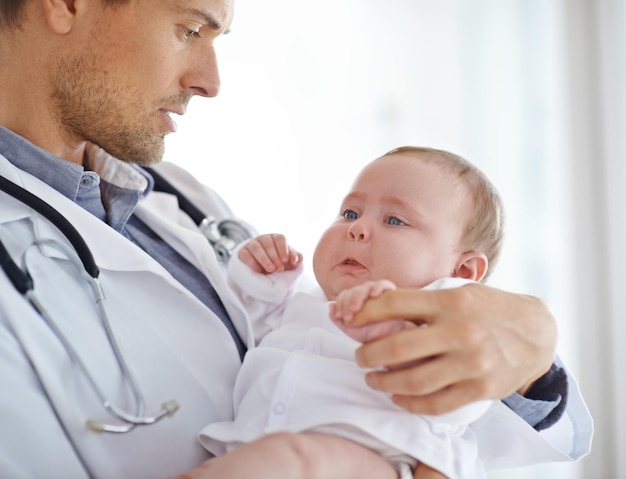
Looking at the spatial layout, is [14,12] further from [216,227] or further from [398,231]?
[398,231]

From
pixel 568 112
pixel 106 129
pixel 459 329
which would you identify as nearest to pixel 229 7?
pixel 106 129

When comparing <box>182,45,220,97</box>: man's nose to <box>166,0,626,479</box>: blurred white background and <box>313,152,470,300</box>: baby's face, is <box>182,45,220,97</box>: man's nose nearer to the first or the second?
<box>313,152,470,300</box>: baby's face

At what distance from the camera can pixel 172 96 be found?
4.64 feet

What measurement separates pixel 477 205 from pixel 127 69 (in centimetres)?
73

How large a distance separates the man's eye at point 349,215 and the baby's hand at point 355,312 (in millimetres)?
363

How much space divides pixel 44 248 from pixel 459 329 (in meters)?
0.65

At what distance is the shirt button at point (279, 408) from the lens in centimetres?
101

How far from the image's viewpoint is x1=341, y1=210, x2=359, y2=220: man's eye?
1.26 meters

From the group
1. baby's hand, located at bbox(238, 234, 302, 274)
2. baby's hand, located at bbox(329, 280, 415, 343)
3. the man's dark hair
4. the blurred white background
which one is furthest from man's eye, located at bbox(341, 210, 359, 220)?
the blurred white background

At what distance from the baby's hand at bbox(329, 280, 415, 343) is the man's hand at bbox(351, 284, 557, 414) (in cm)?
1

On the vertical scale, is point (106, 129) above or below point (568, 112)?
below

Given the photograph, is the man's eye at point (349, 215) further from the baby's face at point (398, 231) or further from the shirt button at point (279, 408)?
the shirt button at point (279, 408)

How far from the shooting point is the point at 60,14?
134cm

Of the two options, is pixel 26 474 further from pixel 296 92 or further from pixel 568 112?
pixel 568 112
